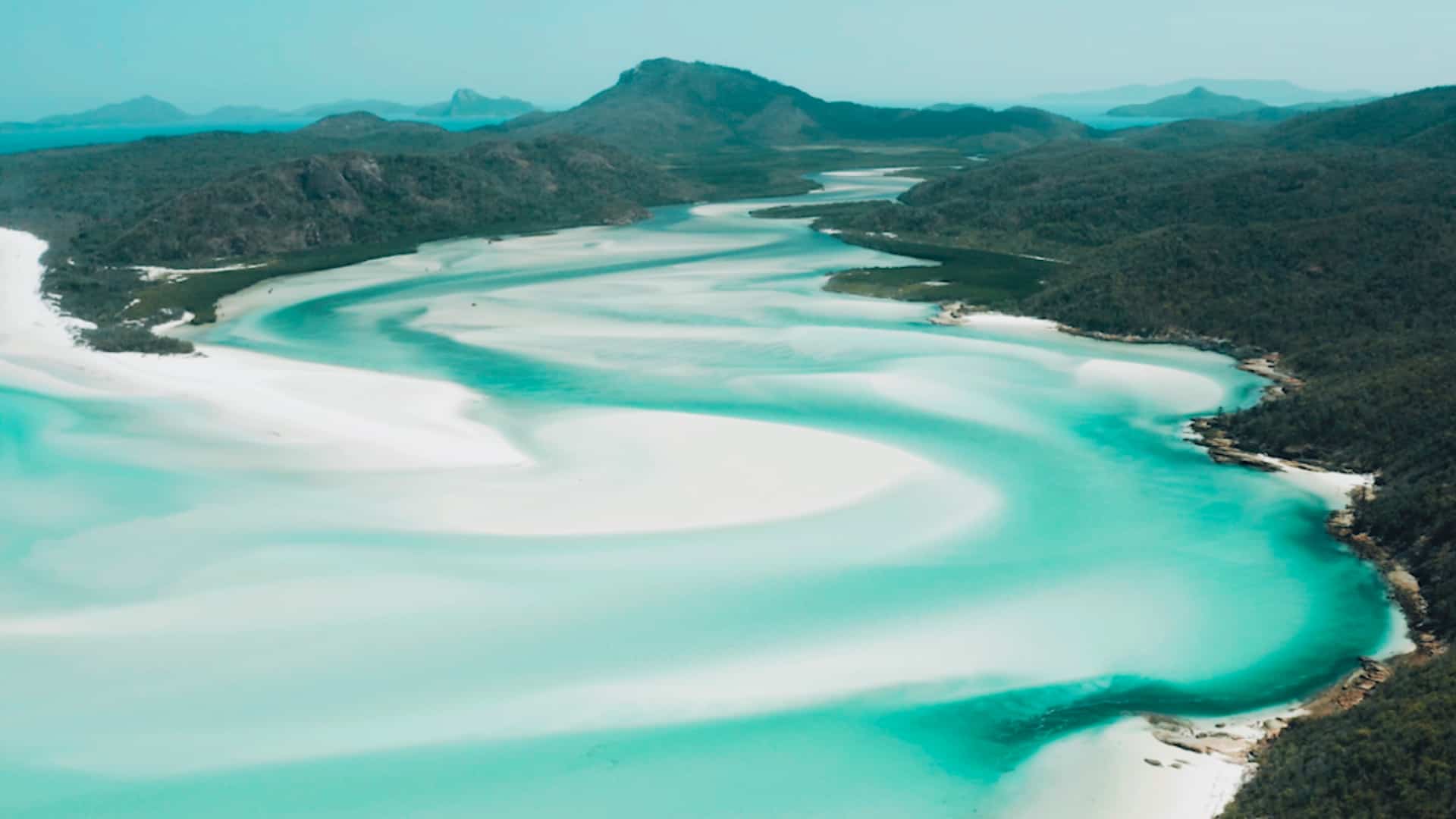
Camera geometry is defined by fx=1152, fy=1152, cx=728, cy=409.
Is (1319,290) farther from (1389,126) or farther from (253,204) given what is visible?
(1389,126)

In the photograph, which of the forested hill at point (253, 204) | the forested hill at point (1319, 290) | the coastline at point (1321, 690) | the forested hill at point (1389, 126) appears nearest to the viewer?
the forested hill at point (1319, 290)

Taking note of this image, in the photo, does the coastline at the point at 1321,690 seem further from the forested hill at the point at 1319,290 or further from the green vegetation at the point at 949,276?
the green vegetation at the point at 949,276

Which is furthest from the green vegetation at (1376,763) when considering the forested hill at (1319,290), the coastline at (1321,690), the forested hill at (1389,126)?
the forested hill at (1389,126)

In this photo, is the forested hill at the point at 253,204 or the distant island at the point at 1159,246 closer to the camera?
the distant island at the point at 1159,246

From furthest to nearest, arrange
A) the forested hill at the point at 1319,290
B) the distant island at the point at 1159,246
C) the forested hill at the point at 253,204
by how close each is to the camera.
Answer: the forested hill at the point at 253,204, the distant island at the point at 1159,246, the forested hill at the point at 1319,290

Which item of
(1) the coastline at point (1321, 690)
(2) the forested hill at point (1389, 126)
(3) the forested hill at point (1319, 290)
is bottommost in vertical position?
(1) the coastline at point (1321, 690)

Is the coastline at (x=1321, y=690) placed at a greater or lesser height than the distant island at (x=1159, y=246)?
lesser

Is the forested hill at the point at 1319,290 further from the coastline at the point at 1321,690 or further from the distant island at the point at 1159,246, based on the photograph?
the coastline at the point at 1321,690
